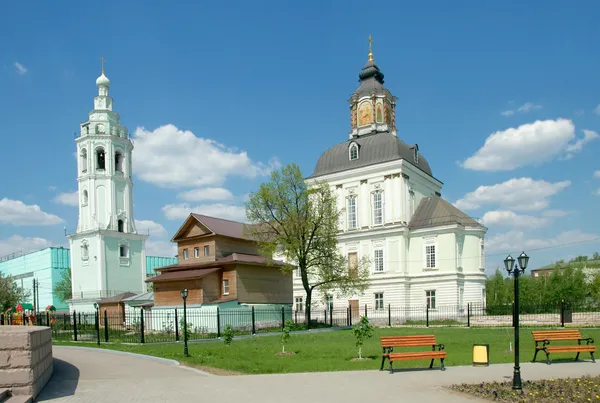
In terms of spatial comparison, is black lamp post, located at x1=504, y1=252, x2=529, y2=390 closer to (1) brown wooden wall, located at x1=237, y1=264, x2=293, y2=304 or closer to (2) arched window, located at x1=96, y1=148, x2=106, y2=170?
(1) brown wooden wall, located at x1=237, y1=264, x2=293, y2=304

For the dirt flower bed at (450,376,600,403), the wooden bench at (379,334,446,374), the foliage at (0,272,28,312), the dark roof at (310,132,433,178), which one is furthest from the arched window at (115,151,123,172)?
the dirt flower bed at (450,376,600,403)

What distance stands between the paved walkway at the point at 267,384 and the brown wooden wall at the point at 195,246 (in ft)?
77.9

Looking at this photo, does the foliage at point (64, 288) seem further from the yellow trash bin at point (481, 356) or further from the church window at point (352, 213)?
the yellow trash bin at point (481, 356)

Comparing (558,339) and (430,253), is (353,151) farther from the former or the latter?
(558,339)

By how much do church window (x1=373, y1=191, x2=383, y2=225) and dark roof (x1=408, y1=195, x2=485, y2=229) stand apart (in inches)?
115

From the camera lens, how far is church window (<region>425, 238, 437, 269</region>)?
51031 mm

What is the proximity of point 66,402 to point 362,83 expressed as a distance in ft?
188

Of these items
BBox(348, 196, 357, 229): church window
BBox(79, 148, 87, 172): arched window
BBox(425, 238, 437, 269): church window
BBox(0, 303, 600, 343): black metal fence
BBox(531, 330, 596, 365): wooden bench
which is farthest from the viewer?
BBox(79, 148, 87, 172): arched window

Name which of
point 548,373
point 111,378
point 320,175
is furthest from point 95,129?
point 548,373

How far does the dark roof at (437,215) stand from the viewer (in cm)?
5109

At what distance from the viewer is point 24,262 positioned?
101938 millimetres

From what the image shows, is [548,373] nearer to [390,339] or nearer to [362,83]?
[390,339]

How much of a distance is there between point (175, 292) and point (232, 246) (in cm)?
552

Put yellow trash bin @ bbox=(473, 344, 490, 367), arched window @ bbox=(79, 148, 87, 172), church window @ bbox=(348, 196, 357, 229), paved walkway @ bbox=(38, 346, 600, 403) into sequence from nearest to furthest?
paved walkway @ bbox=(38, 346, 600, 403) → yellow trash bin @ bbox=(473, 344, 490, 367) → church window @ bbox=(348, 196, 357, 229) → arched window @ bbox=(79, 148, 87, 172)
